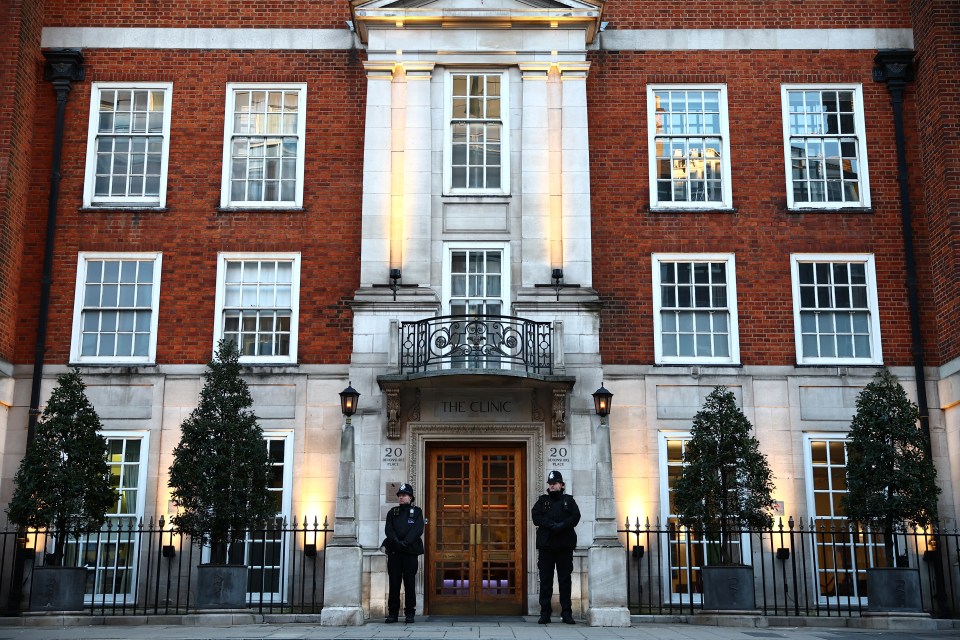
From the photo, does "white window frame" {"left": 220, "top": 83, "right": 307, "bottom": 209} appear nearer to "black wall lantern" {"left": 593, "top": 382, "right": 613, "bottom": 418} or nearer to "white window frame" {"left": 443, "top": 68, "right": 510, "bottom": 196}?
"white window frame" {"left": 443, "top": 68, "right": 510, "bottom": 196}

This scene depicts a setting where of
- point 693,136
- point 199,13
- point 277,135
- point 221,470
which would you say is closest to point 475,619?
point 221,470

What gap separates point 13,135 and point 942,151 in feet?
55.3

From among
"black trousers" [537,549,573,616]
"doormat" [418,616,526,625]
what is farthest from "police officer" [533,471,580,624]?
"doormat" [418,616,526,625]

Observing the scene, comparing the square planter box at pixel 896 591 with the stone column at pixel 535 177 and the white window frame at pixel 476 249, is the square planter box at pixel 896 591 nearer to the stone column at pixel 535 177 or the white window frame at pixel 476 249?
the stone column at pixel 535 177

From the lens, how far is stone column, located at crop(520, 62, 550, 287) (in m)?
19.8

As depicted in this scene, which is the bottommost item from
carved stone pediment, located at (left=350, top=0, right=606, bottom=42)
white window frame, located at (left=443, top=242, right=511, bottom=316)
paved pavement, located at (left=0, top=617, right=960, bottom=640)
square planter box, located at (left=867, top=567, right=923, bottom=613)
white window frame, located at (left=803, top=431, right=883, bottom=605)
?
→ paved pavement, located at (left=0, top=617, right=960, bottom=640)

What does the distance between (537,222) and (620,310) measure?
2.24 m

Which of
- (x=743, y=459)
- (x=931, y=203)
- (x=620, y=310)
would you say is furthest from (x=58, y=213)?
(x=931, y=203)

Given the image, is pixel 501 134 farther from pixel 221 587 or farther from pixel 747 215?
pixel 221 587

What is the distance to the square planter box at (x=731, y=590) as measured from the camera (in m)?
16.7

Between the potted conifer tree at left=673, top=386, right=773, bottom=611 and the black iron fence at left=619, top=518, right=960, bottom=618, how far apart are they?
1.02 m

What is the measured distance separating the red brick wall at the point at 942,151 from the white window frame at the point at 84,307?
46.3 ft

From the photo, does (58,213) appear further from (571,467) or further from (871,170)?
(871,170)

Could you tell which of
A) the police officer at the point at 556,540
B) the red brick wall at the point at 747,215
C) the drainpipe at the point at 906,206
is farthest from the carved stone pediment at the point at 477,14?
the police officer at the point at 556,540
